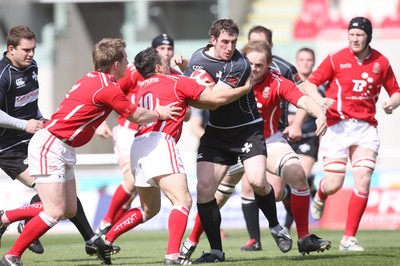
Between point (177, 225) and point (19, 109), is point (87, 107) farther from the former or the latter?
point (19, 109)

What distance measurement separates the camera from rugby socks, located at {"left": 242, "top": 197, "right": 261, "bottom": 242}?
1170 centimetres

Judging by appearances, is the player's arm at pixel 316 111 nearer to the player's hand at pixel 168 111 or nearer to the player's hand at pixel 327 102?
the player's hand at pixel 327 102

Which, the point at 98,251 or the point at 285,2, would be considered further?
the point at 285,2

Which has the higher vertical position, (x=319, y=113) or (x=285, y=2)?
(x=285, y=2)

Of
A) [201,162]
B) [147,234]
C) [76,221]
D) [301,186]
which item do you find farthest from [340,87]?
[147,234]

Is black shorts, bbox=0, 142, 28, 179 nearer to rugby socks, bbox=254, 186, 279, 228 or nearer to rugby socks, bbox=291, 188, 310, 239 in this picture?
rugby socks, bbox=254, 186, 279, 228

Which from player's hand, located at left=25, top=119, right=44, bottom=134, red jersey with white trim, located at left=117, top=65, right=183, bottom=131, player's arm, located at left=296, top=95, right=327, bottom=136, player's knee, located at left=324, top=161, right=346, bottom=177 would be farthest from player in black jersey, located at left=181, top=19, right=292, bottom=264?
red jersey with white trim, located at left=117, top=65, right=183, bottom=131

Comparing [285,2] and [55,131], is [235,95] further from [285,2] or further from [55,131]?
[285,2]

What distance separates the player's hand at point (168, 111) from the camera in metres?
8.88

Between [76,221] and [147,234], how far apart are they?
6.29 m

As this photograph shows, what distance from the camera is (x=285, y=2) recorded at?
25531 mm

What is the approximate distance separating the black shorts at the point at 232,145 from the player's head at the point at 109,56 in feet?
4.02

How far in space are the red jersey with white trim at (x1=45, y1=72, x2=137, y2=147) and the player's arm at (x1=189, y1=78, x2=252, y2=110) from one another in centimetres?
66

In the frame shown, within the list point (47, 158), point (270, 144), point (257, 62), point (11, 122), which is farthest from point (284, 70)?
point (47, 158)
